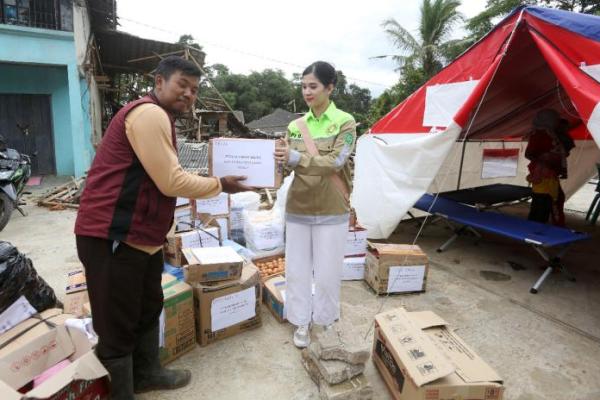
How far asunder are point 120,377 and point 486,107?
18.3 ft

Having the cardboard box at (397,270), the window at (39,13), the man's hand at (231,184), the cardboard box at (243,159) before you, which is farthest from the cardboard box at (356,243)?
the window at (39,13)

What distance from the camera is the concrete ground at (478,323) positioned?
221cm

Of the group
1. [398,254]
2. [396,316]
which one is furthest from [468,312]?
[396,316]

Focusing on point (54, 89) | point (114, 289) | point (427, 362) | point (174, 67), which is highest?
point (54, 89)

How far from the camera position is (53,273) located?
143 inches

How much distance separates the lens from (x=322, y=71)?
7.18ft

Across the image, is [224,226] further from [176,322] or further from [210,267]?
[176,322]

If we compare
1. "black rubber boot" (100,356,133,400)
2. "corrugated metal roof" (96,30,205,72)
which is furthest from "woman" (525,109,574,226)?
"corrugated metal roof" (96,30,205,72)

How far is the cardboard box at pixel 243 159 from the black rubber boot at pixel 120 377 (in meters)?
1.10

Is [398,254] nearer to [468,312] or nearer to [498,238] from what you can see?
[468,312]

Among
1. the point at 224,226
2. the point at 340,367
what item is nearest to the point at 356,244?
the point at 224,226

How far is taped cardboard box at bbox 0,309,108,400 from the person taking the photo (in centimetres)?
160

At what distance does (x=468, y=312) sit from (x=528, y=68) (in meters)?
3.37

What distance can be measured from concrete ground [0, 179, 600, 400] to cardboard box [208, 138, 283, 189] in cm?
120
